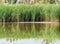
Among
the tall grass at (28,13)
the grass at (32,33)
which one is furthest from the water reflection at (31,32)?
the tall grass at (28,13)

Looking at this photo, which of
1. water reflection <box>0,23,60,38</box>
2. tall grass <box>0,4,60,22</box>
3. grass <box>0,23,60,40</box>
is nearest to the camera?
grass <box>0,23,60,40</box>

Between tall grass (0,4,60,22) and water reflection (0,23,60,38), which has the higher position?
tall grass (0,4,60,22)

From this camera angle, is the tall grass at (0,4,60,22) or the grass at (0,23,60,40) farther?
the tall grass at (0,4,60,22)

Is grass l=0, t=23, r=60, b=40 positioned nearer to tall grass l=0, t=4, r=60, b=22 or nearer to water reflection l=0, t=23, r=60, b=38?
water reflection l=0, t=23, r=60, b=38

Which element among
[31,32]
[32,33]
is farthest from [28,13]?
[32,33]

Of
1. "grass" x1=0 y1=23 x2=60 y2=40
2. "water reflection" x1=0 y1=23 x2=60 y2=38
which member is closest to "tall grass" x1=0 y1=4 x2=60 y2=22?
"water reflection" x1=0 y1=23 x2=60 y2=38

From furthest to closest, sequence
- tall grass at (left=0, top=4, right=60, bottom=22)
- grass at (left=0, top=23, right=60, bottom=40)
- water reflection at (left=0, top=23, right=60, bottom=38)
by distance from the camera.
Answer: tall grass at (left=0, top=4, right=60, bottom=22) < water reflection at (left=0, top=23, right=60, bottom=38) < grass at (left=0, top=23, right=60, bottom=40)

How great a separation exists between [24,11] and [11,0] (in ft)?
25.4

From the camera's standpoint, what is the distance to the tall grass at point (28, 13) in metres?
15.5

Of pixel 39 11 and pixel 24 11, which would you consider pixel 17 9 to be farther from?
pixel 39 11

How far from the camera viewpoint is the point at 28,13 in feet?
51.5

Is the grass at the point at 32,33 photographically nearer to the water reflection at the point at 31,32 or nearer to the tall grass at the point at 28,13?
the water reflection at the point at 31,32

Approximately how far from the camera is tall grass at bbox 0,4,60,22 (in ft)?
50.9

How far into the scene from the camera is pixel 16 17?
15625 mm
